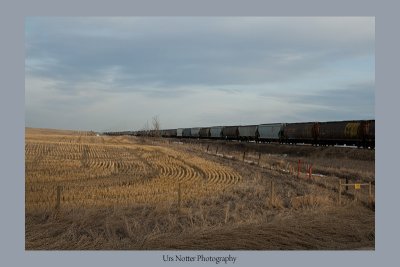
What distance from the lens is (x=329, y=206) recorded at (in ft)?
58.8

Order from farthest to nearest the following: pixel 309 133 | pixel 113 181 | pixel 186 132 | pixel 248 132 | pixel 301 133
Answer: pixel 186 132
pixel 248 132
pixel 301 133
pixel 309 133
pixel 113 181

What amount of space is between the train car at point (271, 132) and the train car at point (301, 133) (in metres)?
0.88

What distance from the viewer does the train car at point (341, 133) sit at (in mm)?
41062

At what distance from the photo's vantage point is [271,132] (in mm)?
58906

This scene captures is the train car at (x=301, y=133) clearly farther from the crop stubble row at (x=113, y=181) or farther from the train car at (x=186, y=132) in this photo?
the train car at (x=186, y=132)

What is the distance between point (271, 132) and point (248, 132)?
8.12m

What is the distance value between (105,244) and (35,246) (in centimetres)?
186

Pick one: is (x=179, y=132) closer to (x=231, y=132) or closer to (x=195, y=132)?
(x=195, y=132)

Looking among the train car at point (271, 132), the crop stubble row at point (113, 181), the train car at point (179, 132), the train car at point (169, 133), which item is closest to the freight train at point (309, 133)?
the train car at point (271, 132)

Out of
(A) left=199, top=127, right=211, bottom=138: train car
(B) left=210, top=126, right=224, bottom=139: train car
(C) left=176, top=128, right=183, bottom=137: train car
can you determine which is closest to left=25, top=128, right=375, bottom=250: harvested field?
(B) left=210, top=126, right=224, bottom=139: train car

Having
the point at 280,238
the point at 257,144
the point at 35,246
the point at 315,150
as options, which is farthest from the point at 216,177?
the point at 257,144

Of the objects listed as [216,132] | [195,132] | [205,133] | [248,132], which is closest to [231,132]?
[248,132]

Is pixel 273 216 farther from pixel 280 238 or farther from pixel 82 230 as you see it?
pixel 82 230

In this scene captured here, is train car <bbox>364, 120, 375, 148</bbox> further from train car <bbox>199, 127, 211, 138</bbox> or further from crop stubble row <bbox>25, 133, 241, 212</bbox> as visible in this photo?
train car <bbox>199, 127, 211, 138</bbox>
